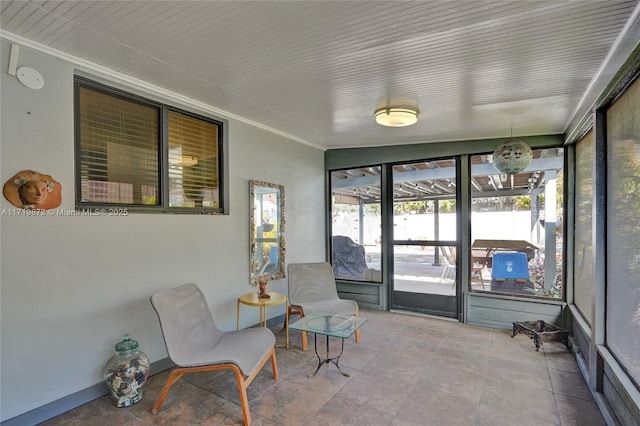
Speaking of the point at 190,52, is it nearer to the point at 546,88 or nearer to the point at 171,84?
the point at 171,84

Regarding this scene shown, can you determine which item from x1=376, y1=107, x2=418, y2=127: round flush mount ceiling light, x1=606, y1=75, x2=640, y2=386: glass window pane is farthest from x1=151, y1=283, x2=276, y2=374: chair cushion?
x1=606, y1=75, x2=640, y2=386: glass window pane

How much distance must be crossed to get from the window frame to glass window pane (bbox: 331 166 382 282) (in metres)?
2.20

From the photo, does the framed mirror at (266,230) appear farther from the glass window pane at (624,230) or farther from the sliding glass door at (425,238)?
the glass window pane at (624,230)

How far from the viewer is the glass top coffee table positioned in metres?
2.85

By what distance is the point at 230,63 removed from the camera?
2.41m

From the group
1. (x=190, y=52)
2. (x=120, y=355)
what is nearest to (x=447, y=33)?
(x=190, y=52)

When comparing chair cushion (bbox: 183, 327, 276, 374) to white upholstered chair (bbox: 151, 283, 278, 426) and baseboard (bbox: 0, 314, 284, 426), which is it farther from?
baseboard (bbox: 0, 314, 284, 426)

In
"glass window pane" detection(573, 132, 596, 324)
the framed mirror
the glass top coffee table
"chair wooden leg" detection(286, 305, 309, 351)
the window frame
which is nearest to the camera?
the window frame

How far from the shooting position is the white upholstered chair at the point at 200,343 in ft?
7.54

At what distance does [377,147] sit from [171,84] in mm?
3049

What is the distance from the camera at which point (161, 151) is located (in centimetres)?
305

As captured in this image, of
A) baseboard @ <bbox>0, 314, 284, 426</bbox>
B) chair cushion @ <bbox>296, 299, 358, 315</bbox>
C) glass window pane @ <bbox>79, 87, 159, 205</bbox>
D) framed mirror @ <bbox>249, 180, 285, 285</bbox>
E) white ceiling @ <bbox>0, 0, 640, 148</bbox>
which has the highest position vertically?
white ceiling @ <bbox>0, 0, 640, 148</bbox>

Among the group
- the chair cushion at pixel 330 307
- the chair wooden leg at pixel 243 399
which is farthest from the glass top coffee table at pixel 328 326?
the chair wooden leg at pixel 243 399

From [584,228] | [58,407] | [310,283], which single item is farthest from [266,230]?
[584,228]
